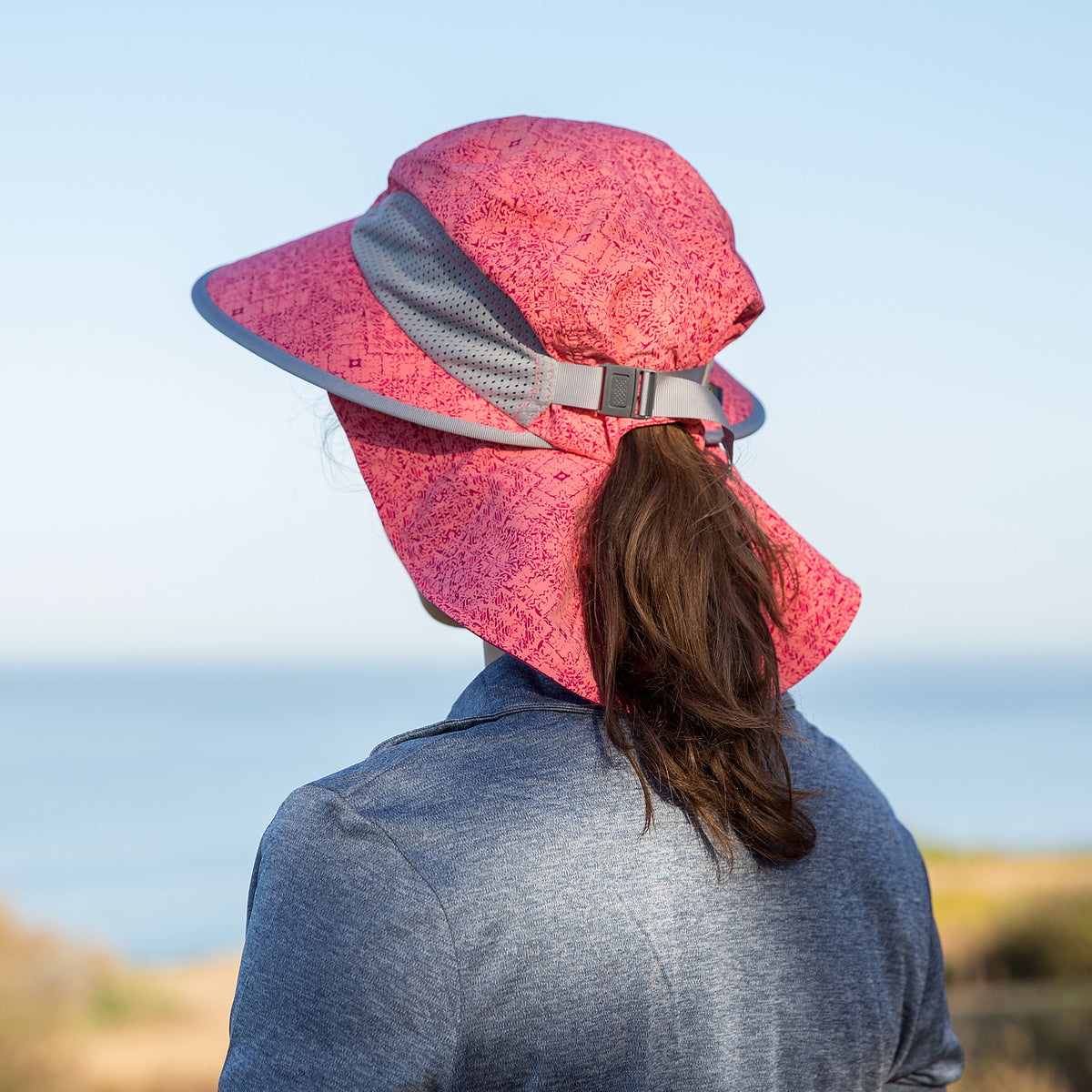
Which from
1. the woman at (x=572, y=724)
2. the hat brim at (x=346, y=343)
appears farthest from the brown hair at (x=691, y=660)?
the hat brim at (x=346, y=343)

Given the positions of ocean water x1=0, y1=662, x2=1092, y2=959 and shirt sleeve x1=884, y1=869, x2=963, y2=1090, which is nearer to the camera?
shirt sleeve x1=884, y1=869, x2=963, y2=1090

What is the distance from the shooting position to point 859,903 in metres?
1.08

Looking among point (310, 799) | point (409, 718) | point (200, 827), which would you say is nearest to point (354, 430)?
point (310, 799)

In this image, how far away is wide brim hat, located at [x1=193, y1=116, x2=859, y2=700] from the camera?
3.34 feet

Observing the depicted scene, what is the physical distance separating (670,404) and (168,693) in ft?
214

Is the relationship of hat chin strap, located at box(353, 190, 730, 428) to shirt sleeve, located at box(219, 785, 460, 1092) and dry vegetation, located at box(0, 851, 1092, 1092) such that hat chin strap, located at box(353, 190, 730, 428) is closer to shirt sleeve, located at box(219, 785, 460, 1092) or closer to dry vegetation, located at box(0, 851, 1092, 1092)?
shirt sleeve, located at box(219, 785, 460, 1092)

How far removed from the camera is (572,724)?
3.19 feet

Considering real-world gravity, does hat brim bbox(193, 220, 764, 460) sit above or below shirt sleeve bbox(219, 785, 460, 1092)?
above

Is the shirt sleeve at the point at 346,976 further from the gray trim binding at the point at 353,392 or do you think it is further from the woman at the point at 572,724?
the gray trim binding at the point at 353,392

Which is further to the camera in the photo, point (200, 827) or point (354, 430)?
point (200, 827)

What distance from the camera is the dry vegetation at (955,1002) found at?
388 centimetres

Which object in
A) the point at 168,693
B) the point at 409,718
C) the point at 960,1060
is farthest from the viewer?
the point at 168,693

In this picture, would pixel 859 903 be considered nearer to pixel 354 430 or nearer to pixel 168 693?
pixel 354 430

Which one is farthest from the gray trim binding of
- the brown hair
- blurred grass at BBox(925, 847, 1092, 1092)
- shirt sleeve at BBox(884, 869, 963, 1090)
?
blurred grass at BBox(925, 847, 1092, 1092)
